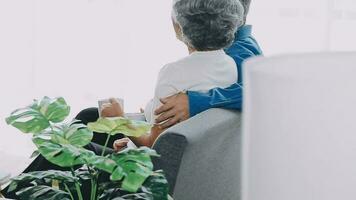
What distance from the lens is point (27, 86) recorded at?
3.73m

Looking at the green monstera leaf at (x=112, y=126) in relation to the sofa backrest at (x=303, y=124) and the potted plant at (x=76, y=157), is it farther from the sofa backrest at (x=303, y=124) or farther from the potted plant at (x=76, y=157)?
the sofa backrest at (x=303, y=124)

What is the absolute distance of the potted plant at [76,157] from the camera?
1.18m

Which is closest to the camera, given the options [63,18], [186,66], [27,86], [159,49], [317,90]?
[317,90]

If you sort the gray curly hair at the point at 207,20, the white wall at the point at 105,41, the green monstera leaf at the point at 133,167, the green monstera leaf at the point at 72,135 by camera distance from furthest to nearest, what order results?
the white wall at the point at 105,41 < the gray curly hair at the point at 207,20 < the green monstera leaf at the point at 72,135 < the green monstera leaf at the point at 133,167

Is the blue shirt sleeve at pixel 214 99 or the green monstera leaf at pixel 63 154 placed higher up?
the green monstera leaf at pixel 63 154

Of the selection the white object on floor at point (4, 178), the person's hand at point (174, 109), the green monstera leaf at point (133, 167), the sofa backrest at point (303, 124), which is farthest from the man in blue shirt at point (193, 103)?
the sofa backrest at point (303, 124)

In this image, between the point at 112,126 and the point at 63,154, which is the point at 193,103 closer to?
the point at 112,126

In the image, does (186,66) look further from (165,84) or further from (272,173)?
(272,173)

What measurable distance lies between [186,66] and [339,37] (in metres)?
1.27

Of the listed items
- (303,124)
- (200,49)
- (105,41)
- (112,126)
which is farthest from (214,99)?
(105,41)

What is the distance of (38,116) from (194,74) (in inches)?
28.5

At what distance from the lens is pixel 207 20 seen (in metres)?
1.87

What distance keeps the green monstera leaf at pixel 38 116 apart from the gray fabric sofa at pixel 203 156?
420 millimetres

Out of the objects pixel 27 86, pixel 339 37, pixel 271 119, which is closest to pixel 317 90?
pixel 271 119
